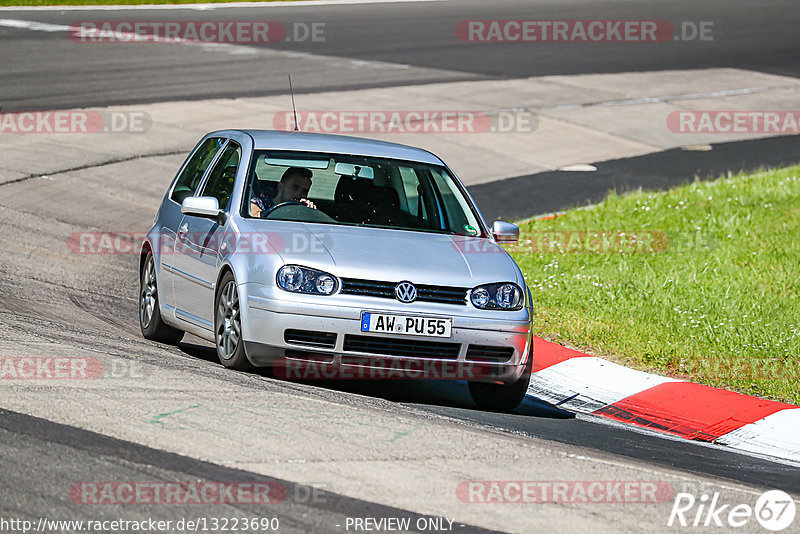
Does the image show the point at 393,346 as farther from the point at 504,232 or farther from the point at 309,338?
the point at 504,232

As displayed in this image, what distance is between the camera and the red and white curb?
25.2 feet

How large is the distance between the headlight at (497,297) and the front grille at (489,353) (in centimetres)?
24

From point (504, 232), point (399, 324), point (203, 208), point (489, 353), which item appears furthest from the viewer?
point (504, 232)

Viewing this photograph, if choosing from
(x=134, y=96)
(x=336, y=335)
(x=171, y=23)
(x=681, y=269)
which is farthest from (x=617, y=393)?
(x=171, y=23)

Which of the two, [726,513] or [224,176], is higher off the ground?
[224,176]

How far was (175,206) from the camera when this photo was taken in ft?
29.0

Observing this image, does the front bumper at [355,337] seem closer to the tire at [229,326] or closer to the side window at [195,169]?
the tire at [229,326]

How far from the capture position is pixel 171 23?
99.2 ft

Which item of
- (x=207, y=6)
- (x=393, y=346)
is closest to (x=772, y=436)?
(x=393, y=346)

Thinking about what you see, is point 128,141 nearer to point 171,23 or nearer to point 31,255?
point 31,255

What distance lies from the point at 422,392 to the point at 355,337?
130 centimetres

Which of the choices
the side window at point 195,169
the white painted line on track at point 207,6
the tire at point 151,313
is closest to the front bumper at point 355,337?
the tire at point 151,313

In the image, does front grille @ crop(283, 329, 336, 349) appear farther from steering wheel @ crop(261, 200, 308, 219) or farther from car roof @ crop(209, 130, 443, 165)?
car roof @ crop(209, 130, 443, 165)

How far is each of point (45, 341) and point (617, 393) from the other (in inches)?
153
